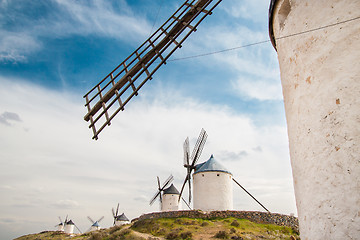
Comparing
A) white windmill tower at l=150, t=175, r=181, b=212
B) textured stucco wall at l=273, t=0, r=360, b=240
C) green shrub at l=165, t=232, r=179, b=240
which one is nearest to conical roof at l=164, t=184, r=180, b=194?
white windmill tower at l=150, t=175, r=181, b=212

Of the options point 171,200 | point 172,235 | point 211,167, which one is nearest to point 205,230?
point 172,235

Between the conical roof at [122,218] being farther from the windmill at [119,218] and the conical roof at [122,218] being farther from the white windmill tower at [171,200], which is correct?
the white windmill tower at [171,200]

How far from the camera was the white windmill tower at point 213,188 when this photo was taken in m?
19.9

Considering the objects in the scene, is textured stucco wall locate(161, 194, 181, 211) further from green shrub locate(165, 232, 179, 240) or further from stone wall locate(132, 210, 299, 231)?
green shrub locate(165, 232, 179, 240)

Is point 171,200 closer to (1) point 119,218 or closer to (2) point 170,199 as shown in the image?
(2) point 170,199

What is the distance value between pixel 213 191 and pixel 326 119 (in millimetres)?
18011

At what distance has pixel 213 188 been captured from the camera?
2025 cm

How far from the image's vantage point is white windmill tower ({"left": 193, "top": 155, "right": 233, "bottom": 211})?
19859 millimetres

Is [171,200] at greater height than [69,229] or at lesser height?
greater

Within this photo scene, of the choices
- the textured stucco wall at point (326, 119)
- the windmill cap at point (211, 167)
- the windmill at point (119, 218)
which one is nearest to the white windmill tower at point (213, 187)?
the windmill cap at point (211, 167)

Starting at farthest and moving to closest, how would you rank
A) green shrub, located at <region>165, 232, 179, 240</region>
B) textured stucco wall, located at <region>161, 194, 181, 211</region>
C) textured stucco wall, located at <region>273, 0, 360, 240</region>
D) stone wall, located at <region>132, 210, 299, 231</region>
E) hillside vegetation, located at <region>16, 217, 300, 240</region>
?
textured stucco wall, located at <region>161, 194, 181, 211</region>, stone wall, located at <region>132, 210, 299, 231</region>, green shrub, located at <region>165, 232, 179, 240</region>, hillside vegetation, located at <region>16, 217, 300, 240</region>, textured stucco wall, located at <region>273, 0, 360, 240</region>

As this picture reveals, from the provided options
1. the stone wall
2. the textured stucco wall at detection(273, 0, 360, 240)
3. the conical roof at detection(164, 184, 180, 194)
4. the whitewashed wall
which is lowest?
the whitewashed wall

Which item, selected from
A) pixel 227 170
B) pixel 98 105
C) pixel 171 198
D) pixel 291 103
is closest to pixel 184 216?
pixel 227 170

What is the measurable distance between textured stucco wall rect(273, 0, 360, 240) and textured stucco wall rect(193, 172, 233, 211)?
55.2 ft
